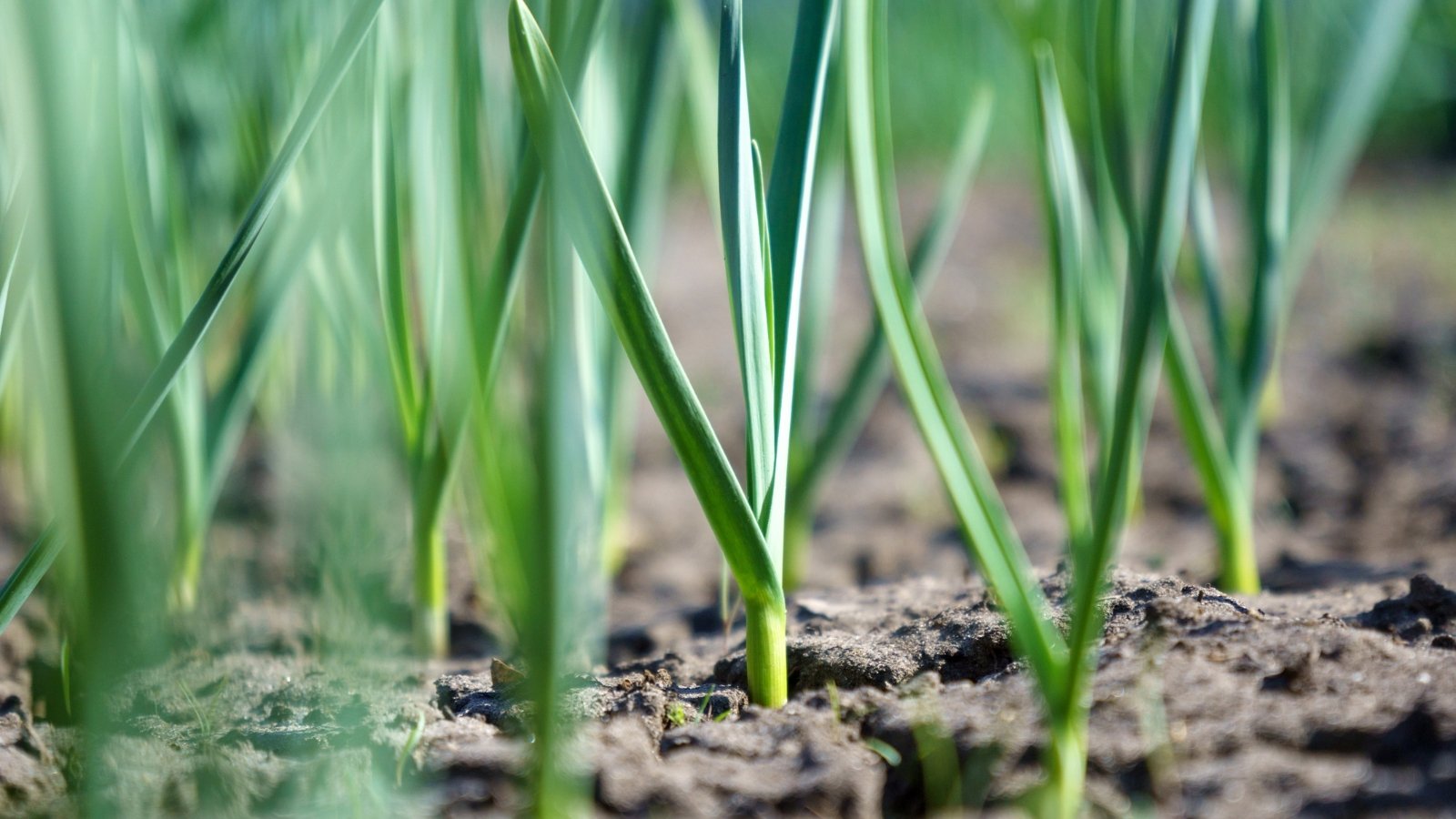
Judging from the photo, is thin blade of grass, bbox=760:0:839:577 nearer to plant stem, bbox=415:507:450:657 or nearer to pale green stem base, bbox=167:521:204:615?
plant stem, bbox=415:507:450:657

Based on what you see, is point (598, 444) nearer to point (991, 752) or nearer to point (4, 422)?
point (991, 752)

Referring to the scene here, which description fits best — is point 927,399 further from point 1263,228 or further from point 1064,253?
point 1263,228

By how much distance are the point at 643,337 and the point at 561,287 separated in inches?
7.4

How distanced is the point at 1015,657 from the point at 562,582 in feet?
1.34

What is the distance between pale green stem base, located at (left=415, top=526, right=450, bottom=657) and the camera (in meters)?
0.97

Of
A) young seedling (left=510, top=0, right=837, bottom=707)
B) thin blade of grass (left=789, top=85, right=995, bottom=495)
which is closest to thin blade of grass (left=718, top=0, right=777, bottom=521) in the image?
young seedling (left=510, top=0, right=837, bottom=707)

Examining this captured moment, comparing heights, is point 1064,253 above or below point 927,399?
above

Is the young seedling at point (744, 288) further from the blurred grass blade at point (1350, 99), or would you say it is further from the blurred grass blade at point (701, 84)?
the blurred grass blade at point (1350, 99)

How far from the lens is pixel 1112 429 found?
1.82ft

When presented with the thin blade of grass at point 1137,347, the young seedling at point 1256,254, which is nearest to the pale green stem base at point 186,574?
the thin blade of grass at point 1137,347

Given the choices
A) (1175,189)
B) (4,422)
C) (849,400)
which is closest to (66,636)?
(849,400)

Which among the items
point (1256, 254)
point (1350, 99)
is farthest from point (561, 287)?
point (1350, 99)

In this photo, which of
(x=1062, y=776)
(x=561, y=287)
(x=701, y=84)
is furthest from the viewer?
(x=701, y=84)

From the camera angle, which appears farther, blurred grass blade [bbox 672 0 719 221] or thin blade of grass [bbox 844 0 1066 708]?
blurred grass blade [bbox 672 0 719 221]
